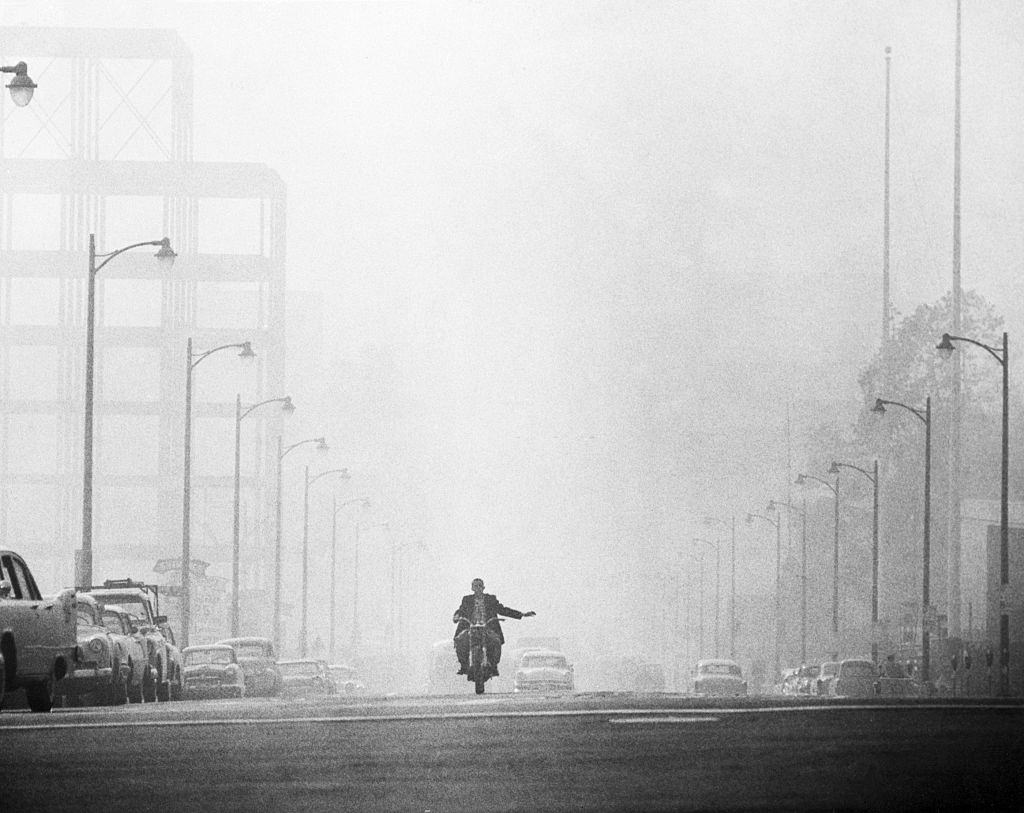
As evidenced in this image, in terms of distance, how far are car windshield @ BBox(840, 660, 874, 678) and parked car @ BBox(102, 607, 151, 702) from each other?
27.7 meters

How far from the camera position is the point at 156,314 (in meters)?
147

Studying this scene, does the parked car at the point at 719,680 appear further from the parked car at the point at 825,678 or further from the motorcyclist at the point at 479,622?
the motorcyclist at the point at 479,622

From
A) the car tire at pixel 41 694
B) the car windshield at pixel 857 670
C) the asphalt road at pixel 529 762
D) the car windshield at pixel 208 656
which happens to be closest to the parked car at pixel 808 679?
the car windshield at pixel 857 670

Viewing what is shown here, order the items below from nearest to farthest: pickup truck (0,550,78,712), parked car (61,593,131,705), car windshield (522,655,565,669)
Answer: pickup truck (0,550,78,712) < parked car (61,593,131,705) < car windshield (522,655,565,669)

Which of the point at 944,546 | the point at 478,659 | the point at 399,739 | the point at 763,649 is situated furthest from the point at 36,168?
the point at 399,739

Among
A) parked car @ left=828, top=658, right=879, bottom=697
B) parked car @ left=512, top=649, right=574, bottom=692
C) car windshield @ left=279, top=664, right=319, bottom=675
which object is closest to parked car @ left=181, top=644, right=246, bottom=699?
car windshield @ left=279, top=664, right=319, bottom=675

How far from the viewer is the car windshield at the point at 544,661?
214 ft

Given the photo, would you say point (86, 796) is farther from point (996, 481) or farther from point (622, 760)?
point (996, 481)

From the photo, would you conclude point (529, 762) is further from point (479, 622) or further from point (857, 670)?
point (857, 670)

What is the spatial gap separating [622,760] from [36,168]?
403 ft

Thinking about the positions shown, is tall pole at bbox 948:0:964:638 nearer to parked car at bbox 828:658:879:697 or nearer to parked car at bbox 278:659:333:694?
parked car at bbox 828:658:879:697

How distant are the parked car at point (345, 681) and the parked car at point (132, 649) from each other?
89.5 feet

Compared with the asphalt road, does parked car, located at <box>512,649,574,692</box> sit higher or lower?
lower

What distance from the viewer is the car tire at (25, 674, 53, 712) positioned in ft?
86.8
